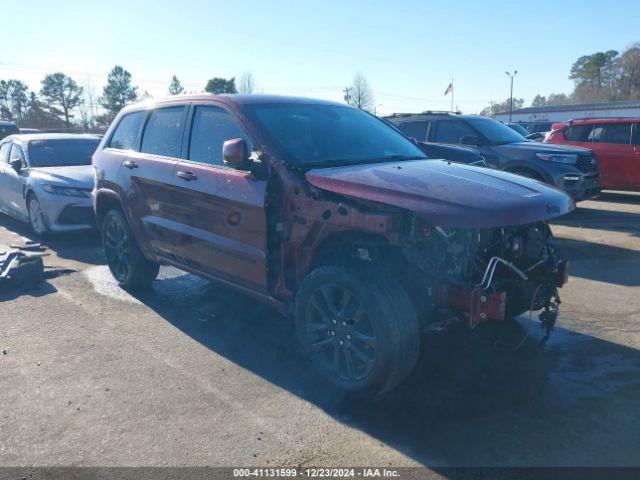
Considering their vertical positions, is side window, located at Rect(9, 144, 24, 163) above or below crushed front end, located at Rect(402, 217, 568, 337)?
above

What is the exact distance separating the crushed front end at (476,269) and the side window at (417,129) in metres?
6.89

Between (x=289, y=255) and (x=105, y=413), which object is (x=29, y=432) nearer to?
(x=105, y=413)

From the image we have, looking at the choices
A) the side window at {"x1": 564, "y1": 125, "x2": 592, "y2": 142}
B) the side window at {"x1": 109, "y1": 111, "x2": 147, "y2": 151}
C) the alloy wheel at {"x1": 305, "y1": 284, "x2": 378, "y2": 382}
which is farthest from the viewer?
the side window at {"x1": 564, "y1": 125, "x2": 592, "y2": 142}

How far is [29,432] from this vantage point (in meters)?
3.26

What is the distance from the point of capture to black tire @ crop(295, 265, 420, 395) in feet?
11.0

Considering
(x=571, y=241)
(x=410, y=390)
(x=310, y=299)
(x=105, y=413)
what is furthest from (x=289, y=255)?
(x=571, y=241)

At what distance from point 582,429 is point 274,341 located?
7.64ft

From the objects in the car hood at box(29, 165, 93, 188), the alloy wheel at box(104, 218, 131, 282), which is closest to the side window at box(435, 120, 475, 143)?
the car hood at box(29, 165, 93, 188)

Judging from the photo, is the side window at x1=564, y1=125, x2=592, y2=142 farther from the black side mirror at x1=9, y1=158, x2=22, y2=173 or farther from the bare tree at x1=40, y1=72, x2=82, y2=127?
the bare tree at x1=40, y1=72, x2=82, y2=127

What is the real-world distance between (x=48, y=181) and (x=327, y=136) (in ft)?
18.2

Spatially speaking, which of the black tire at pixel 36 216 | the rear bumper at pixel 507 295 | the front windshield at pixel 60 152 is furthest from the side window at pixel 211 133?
the front windshield at pixel 60 152

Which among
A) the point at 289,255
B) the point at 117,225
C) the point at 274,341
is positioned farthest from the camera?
the point at 117,225

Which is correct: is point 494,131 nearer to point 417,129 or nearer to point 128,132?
point 417,129

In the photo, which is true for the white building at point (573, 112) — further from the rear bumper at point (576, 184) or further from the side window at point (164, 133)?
the side window at point (164, 133)
